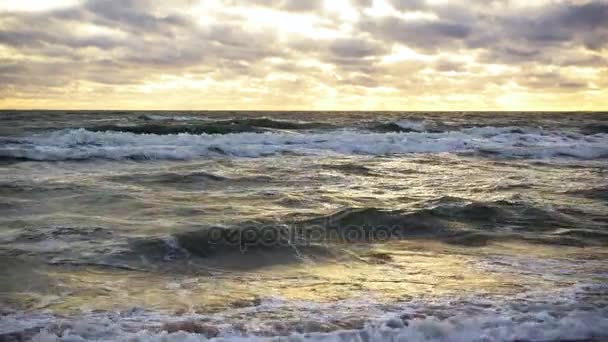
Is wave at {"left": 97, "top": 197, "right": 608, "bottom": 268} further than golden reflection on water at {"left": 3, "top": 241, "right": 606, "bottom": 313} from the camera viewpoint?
Yes

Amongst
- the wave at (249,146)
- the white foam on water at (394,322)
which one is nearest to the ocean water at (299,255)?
the white foam on water at (394,322)

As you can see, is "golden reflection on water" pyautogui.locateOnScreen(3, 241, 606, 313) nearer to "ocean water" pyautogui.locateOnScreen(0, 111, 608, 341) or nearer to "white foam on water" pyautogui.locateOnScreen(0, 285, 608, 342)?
"ocean water" pyautogui.locateOnScreen(0, 111, 608, 341)

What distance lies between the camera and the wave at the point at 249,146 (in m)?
16.9

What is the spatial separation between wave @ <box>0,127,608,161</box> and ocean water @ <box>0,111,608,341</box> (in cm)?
345

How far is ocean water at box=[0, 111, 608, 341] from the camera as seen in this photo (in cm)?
388

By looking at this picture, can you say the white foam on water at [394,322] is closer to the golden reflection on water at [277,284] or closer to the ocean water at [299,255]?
the ocean water at [299,255]

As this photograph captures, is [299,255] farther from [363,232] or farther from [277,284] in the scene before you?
[363,232]

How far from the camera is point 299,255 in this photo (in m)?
6.02

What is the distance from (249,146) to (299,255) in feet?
47.3

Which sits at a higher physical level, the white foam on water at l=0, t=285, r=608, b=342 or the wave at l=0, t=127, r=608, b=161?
the wave at l=0, t=127, r=608, b=161

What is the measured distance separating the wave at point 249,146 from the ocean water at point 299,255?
345 centimetres

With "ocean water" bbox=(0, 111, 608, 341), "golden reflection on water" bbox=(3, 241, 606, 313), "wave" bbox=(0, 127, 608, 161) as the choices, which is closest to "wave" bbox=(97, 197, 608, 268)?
"ocean water" bbox=(0, 111, 608, 341)

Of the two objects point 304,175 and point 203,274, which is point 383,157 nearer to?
point 304,175

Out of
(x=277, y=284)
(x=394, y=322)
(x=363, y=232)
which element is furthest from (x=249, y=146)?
(x=394, y=322)
